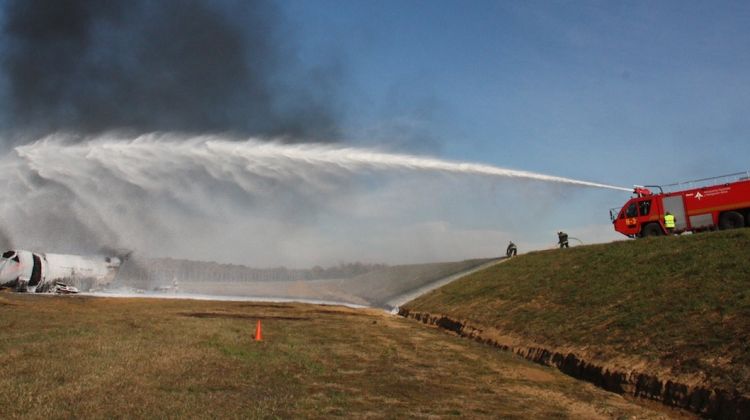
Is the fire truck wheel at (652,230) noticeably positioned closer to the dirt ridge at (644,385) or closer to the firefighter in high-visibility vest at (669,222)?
the firefighter in high-visibility vest at (669,222)

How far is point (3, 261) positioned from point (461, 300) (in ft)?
128

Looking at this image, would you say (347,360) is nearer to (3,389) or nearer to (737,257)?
(3,389)

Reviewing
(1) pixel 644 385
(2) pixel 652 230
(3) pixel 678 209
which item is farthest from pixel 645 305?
(2) pixel 652 230

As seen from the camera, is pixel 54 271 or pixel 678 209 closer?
pixel 678 209

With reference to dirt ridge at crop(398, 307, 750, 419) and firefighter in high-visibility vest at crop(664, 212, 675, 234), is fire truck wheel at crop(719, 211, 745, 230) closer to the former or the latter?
firefighter in high-visibility vest at crop(664, 212, 675, 234)

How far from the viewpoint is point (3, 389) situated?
10.6 metres

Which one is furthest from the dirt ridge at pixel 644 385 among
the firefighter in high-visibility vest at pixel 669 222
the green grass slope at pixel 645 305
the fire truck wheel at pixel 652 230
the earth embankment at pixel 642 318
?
the fire truck wheel at pixel 652 230

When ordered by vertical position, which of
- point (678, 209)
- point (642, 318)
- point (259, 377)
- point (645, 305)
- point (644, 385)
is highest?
point (678, 209)

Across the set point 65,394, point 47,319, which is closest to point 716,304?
point 65,394

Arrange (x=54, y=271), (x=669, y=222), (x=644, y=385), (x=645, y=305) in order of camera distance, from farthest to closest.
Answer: (x=54, y=271) → (x=669, y=222) → (x=645, y=305) → (x=644, y=385)

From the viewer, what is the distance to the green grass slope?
14.4 meters

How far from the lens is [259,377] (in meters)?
13.7

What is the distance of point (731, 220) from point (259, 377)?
31416 millimetres

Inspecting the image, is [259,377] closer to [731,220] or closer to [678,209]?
[731,220]
